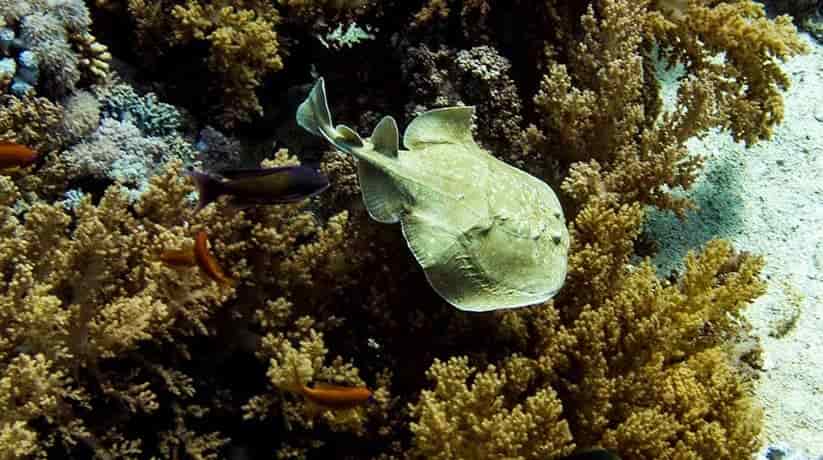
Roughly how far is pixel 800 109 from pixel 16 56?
5.13m

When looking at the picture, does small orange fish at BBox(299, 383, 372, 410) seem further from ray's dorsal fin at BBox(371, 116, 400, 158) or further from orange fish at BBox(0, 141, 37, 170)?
orange fish at BBox(0, 141, 37, 170)

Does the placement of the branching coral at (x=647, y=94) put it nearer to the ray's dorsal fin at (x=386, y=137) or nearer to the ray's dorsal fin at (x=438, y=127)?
the ray's dorsal fin at (x=438, y=127)

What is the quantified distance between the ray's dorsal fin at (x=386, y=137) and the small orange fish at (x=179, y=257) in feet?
3.06

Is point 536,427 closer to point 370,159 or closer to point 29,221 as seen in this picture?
point 370,159

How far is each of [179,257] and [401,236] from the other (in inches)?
41.5

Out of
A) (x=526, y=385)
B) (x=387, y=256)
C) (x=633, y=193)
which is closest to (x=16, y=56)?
(x=387, y=256)

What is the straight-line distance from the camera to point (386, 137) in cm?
281

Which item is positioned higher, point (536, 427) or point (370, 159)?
point (370, 159)

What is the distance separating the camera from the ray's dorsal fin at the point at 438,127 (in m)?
3.21

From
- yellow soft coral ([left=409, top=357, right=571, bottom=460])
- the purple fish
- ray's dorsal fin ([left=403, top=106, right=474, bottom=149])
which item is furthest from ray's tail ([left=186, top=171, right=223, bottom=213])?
yellow soft coral ([left=409, top=357, right=571, bottom=460])

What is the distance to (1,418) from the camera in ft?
8.75

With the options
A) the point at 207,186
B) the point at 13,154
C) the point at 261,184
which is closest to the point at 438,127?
the point at 261,184

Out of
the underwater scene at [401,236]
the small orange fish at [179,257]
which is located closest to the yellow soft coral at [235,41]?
the underwater scene at [401,236]

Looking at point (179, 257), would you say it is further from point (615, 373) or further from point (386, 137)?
point (615, 373)
